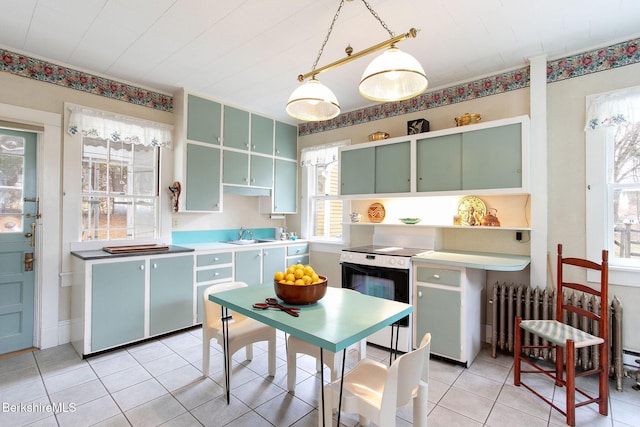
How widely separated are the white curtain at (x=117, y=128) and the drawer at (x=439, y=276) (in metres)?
3.13

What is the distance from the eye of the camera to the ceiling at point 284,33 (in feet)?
7.14

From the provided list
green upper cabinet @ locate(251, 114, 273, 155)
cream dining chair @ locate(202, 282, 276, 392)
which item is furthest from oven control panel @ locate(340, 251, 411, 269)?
green upper cabinet @ locate(251, 114, 273, 155)

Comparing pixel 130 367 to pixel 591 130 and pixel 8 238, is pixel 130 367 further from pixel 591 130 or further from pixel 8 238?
pixel 591 130

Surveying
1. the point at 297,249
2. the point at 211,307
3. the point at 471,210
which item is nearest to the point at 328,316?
the point at 211,307

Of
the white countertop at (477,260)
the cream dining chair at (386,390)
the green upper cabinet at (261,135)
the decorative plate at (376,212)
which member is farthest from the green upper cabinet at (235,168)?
the cream dining chair at (386,390)

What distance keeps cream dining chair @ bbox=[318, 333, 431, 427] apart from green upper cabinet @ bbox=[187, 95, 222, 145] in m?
3.10

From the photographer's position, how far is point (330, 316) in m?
1.67

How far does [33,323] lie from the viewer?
9.81 feet

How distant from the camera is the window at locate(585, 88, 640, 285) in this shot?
255 centimetres

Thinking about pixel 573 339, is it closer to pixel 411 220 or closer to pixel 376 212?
pixel 411 220

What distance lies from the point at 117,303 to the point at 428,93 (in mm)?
3840

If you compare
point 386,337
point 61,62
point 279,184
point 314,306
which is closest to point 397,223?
point 386,337

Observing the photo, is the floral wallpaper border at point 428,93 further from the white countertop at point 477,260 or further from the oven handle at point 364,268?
the oven handle at point 364,268

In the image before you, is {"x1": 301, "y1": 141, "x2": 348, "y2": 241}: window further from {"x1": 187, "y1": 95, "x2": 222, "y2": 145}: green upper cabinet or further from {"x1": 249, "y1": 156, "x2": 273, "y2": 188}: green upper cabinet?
{"x1": 187, "y1": 95, "x2": 222, "y2": 145}: green upper cabinet
